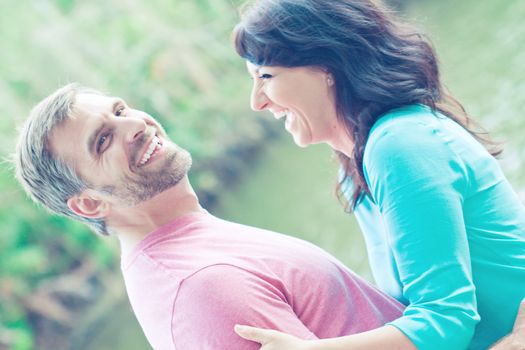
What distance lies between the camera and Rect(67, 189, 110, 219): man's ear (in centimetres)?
142

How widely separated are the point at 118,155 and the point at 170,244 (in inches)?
9.4

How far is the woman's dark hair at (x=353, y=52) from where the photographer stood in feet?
3.96

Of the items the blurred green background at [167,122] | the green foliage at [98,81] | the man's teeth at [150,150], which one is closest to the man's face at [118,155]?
the man's teeth at [150,150]

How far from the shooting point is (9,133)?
4.73m

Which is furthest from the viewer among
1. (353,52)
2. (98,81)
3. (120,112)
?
(98,81)

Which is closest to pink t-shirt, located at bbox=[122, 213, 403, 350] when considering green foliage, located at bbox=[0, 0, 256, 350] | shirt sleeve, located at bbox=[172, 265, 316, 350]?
shirt sleeve, located at bbox=[172, 265, 316, 350]

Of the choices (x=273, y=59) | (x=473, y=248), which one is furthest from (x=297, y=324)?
(x=273, y=59)

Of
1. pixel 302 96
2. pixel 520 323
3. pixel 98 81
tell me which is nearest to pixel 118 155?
pixel 302 96

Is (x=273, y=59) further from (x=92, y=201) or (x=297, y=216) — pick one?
(x=297, y=216)

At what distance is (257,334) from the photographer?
1.03 metres

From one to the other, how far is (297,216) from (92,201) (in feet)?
10.5

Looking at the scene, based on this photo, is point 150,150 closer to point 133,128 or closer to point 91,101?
point 133,128

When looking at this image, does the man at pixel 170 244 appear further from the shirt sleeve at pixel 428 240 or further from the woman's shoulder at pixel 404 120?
the woman's shoulder at pixel 404 120

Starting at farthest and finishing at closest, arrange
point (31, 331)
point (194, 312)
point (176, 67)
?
point (176, 67) → point (31, 331) → point (194, 312)
